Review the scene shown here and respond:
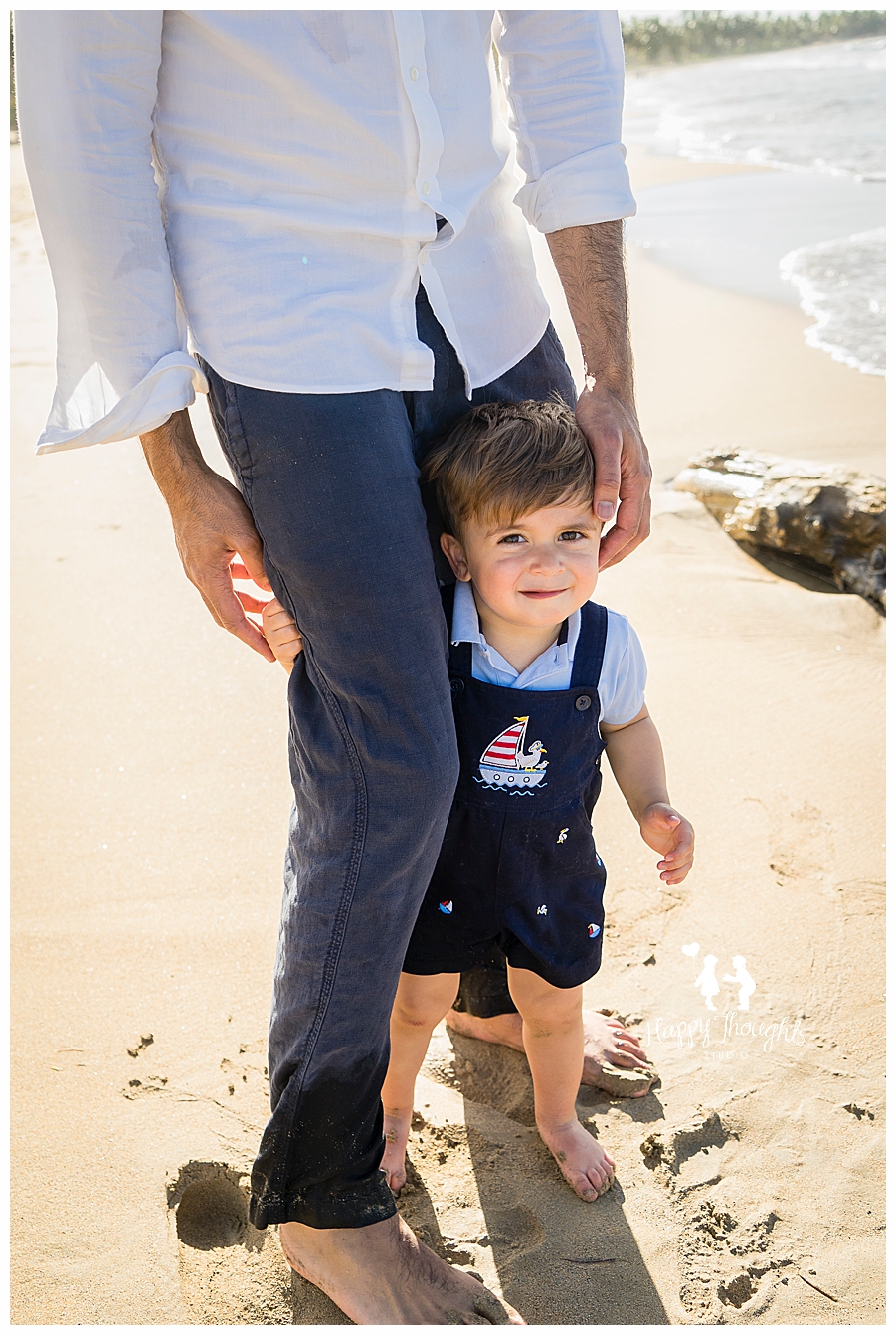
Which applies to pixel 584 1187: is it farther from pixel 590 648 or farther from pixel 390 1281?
pixel 590 648

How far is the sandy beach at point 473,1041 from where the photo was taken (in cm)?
173

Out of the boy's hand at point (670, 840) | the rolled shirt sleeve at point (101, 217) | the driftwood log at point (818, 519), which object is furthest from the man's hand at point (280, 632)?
the driftwood log at point (818, 519)

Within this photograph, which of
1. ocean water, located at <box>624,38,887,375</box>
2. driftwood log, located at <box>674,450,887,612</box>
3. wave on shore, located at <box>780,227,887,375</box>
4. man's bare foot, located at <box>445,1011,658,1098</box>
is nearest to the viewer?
man's bare foot, located at <box>445,1011,658,1098</box>

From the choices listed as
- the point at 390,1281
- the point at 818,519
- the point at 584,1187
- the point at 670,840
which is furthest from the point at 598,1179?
the point at 818,519

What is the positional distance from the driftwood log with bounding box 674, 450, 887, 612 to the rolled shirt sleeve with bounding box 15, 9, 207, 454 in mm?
2813

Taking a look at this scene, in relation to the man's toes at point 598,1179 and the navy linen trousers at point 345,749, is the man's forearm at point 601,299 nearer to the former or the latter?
the navy linen trousers at point 345,749

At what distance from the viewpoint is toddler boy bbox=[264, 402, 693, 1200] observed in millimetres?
1674

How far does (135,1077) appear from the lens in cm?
202

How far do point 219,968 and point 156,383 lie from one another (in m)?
1.32

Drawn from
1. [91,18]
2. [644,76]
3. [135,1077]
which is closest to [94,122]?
[91,18]

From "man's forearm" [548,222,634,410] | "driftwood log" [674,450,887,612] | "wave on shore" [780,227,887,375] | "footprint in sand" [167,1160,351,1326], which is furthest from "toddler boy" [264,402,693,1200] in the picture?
"wave on shore" [780,227,887,375]

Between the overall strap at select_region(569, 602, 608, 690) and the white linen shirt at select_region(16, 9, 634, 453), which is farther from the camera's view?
the overall strap at select_region(569, 602, 608, 690)

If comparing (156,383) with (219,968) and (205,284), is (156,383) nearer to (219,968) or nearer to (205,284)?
(205,284)

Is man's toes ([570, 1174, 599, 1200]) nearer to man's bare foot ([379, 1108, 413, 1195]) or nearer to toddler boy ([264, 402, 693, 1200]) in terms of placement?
toddler boy ([264, 402, 693, 1200])
